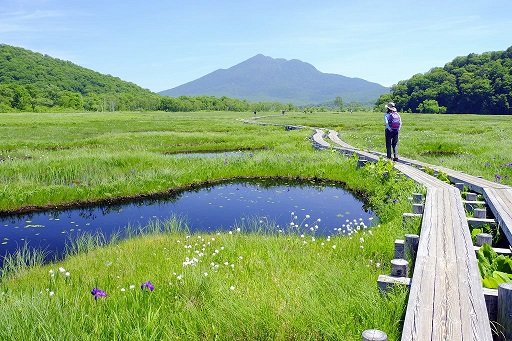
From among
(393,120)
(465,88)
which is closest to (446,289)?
(393,120)

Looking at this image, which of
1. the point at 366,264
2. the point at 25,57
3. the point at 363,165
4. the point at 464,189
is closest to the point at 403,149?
the point at 363,165

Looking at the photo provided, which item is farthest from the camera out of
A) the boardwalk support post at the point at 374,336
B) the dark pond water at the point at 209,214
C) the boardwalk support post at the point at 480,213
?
the dark pond water at the point at 209,214

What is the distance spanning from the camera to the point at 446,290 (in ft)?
15.6

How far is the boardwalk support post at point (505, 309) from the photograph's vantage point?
171 inches

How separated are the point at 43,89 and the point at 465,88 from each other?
Answer: 151 meters

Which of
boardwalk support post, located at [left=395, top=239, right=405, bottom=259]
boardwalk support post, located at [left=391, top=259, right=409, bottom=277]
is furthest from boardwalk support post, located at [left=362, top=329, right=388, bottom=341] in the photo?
boardwalk support post, located at [left=395, top=239, right=405, bottom=259]

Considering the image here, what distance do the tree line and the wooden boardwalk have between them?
375 ft

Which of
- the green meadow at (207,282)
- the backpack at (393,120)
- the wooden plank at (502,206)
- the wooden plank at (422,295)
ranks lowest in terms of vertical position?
the green meadow at (207,282)

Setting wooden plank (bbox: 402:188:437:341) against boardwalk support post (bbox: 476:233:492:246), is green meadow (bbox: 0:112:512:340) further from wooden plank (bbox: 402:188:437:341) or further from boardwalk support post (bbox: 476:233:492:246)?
boardwalk support post (bbox: 476:233:492:246)

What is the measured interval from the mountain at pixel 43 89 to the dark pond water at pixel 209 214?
430ft

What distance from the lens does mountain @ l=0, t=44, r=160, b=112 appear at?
5281 inches

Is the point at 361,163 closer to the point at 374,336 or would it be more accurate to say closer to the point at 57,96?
the point at 374,336

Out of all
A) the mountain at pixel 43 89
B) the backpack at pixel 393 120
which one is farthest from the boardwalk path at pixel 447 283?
the mountain at pixel 43 89

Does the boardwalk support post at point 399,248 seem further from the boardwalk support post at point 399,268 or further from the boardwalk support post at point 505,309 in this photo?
the boardwalk support post at point 505,309
